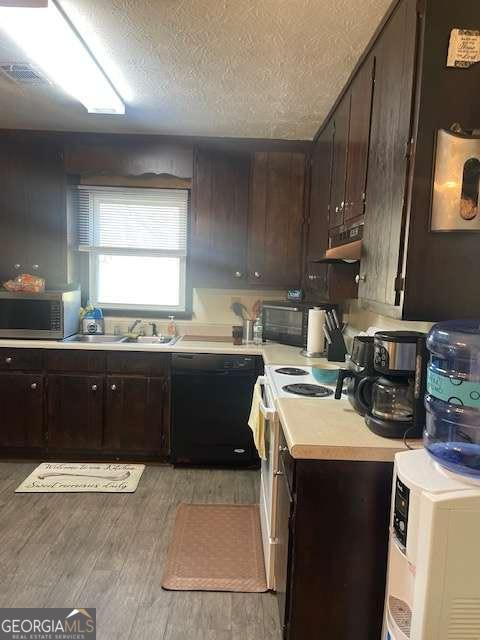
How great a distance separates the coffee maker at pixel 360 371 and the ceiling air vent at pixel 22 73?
216cm

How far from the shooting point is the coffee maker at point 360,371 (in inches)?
62.8

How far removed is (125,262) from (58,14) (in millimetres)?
2128

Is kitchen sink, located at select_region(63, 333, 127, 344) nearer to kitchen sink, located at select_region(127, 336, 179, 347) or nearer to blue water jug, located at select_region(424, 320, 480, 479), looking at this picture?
kitchen sink, located at select_region(127, 336, 179, 347)

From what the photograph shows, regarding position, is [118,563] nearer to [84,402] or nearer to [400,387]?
[84,402]

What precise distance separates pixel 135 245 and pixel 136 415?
4.66 ft

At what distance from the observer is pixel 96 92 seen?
2.49 meters

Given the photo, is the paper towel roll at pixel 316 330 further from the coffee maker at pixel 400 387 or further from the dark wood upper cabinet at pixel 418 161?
the coffee maker at pixel 400 387

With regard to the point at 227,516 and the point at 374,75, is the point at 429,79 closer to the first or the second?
the point at 374,75

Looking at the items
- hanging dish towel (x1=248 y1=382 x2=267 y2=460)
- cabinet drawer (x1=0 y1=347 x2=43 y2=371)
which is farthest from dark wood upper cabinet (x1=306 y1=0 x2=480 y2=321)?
cabinet drawer (x1=0 y1=347 x2=43 y2=371)

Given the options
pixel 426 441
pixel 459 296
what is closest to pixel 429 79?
pixel 459 296

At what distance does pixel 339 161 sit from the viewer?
8.01 feet

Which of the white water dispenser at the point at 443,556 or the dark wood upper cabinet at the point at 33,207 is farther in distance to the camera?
the dark wood upper cabinet at the point at 33,207

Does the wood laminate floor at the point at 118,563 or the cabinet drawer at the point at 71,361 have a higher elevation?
the cabinet drawer at the point at 71,361

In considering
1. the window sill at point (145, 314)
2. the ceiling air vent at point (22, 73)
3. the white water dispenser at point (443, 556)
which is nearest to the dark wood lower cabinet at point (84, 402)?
the window sill at point (145, 314)
